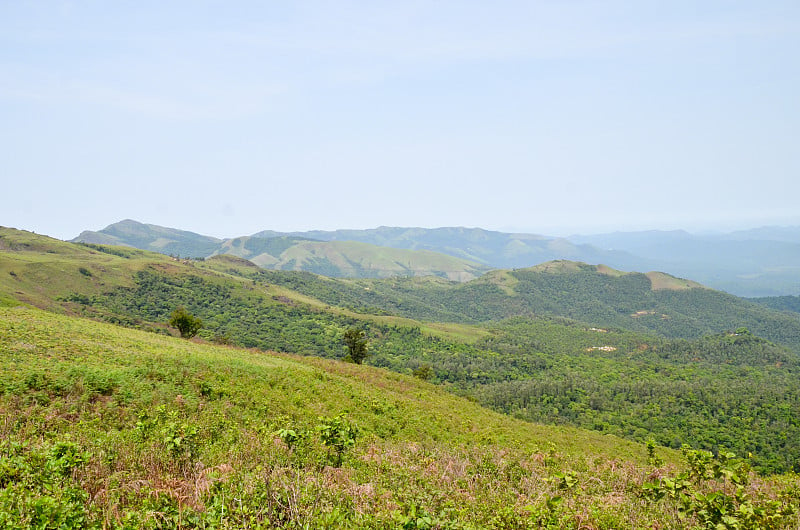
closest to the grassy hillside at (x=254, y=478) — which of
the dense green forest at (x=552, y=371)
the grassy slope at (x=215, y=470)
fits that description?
the grassy slope at (x=215, y=470)

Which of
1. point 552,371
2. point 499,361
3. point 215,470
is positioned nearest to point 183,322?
point 215,470

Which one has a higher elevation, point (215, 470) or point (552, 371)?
point (215, 470)

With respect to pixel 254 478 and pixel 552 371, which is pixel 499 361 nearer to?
pixel 552 371

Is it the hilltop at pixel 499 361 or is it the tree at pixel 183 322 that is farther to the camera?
the hilltop at pixel 499 361

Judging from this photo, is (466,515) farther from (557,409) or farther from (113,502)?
(557,409)

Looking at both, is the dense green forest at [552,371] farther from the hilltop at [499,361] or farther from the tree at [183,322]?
the tree at [183,322]

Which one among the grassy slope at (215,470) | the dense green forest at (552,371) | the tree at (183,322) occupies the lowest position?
the dense green forest at (552,371)

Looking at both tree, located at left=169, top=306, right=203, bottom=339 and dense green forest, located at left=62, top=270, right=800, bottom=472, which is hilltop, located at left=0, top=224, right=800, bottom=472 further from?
tree, located at left=169, top=306, right=203, bottom=339

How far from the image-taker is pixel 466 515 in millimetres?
7816

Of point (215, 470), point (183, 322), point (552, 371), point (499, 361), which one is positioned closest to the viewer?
point (215, 470)

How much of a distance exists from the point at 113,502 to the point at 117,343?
30117 mm

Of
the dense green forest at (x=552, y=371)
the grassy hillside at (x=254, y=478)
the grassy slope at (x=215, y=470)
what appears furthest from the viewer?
the dense green forest at (x=552, y=371)

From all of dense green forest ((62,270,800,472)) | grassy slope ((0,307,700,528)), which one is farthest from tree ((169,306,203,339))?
grassy slope ((0,307,700,528))

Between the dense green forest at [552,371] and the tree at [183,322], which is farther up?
the tree at [183,322]
